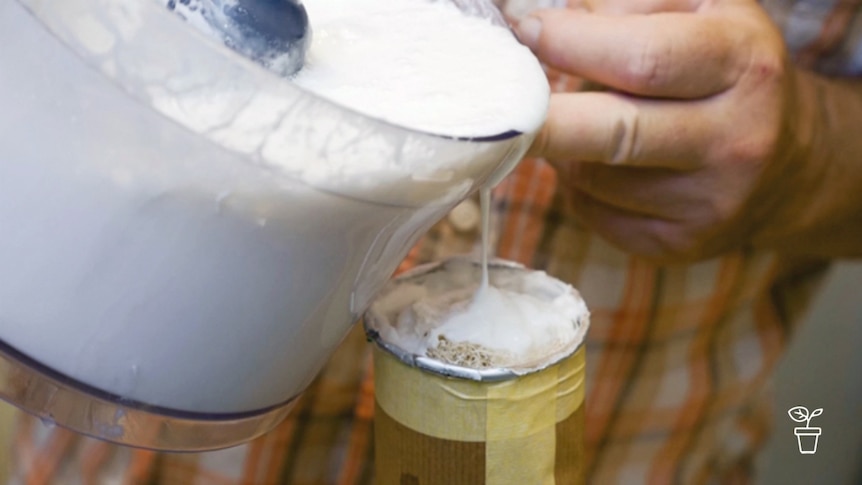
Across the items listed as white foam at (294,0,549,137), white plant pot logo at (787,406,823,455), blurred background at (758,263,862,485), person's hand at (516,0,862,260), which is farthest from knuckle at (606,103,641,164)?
blurred background at (758,263,862,485)

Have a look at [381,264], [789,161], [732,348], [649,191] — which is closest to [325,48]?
[381,264]

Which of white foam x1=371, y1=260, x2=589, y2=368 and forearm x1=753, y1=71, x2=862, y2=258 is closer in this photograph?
white foam x1=371, y1=260, x2=589, y2=368

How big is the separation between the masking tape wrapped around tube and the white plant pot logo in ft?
1.94

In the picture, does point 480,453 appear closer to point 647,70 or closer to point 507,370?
point 507,370

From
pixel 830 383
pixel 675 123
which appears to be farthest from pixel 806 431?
pixel 675 123

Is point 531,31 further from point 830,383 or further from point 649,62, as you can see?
point 830,383

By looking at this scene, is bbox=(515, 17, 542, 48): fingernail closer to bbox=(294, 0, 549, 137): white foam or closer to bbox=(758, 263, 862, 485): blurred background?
bbox=(294, 0, 549, 137): white foam

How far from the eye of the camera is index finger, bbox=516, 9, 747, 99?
45cm

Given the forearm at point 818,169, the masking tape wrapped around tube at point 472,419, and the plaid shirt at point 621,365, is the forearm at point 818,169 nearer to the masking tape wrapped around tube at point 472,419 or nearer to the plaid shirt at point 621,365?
the plaid shirt at point 621,365

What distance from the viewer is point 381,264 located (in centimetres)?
33

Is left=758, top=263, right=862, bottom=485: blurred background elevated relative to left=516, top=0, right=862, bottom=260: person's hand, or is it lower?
lower

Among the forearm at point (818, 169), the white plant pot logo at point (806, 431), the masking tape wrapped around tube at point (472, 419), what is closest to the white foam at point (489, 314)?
the masking tape wrapped around tube at point (472, 419)

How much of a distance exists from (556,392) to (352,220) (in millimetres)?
124

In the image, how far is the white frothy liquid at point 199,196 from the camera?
25cm
